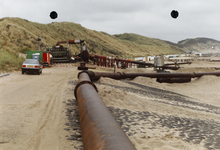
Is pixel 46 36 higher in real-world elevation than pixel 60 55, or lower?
higher

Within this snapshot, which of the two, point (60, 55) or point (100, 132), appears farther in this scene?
point (60, 55)

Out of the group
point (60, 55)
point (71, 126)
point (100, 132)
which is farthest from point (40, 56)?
point (100, 132)

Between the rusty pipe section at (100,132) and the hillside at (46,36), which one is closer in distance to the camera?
the rusty pipe section at (100,132)

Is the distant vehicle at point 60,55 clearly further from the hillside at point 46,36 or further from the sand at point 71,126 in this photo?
the sand at point 71,126

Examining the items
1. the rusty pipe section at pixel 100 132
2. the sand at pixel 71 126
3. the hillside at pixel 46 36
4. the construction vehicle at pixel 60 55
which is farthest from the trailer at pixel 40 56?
the rusty pipe section at pixel 100 132

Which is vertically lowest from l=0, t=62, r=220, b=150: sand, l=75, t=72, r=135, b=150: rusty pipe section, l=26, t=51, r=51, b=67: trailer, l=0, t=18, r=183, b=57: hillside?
l=0, t=62, r=220, b=150: sand

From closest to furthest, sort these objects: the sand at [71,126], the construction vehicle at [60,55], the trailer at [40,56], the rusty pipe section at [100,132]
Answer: the rusty pipe section at [100,132], the sand at [71,126], the trailer at [40,56], the construction vehicle at [60,55]

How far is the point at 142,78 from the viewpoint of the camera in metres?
17.6

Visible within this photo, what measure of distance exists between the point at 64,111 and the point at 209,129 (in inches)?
165

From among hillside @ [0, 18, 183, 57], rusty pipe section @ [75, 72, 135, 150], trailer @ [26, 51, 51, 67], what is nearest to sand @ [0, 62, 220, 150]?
rusty pipe section @ [75, 72, 135, 150]

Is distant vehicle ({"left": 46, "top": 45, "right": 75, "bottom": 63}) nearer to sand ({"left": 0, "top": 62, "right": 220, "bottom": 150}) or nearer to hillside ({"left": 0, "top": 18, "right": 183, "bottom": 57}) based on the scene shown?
hillside ({"left": 0, "top": 18, "right": 183, "bottom": 57})

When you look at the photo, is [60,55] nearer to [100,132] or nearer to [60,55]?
[60,55]

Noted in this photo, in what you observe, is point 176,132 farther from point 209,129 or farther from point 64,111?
point 64,111

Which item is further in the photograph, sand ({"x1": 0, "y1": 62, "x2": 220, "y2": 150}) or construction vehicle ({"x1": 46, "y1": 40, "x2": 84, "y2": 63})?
construction vehicle ({"x1": 46, "y1": 40, "x2": 84, "y2": 63})
